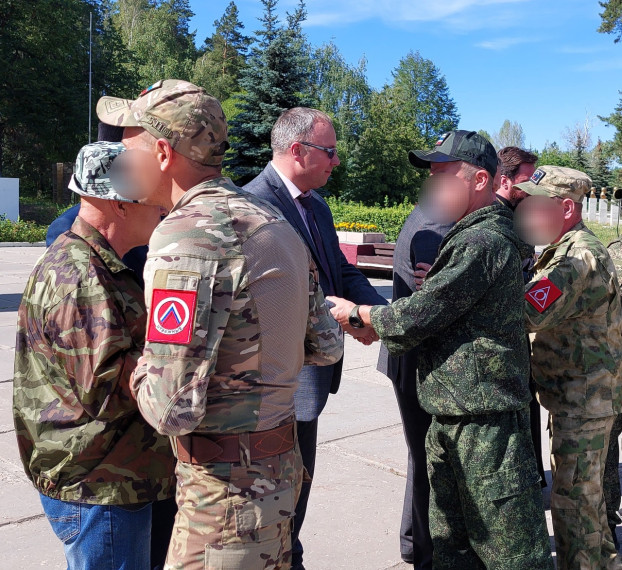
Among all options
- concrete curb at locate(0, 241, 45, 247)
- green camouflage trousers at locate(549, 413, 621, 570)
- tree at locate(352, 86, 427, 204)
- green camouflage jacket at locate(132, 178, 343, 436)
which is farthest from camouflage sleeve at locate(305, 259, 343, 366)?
tree at locate(352, 86, 427, 204)

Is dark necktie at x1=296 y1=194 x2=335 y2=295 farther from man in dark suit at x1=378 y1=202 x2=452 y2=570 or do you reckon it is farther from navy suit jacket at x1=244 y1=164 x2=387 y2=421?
man in dark suit at x1=378 y1=202 x2=452 y2=570

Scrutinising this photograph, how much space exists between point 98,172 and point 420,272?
1.68m

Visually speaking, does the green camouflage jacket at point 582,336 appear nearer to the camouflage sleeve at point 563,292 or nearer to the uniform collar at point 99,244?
the camouflage sleeve at point 563,292

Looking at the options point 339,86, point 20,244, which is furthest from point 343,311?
point 339,86

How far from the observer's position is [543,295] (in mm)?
2961

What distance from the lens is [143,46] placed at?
61.2 metres

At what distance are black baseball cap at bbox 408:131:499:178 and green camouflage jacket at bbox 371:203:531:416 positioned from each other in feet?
0.63

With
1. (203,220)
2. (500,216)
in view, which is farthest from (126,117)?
(500,216)

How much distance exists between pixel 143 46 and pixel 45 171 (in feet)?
68.5

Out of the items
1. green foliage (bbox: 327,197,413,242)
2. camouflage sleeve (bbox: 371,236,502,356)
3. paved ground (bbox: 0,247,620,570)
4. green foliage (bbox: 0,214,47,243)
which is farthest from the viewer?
green foliage (bbox: 327,197,413,242)

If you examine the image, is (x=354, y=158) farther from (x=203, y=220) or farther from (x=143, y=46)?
(x=203, y=220)

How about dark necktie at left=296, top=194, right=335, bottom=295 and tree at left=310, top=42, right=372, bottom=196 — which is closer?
dark necktie at left=296, top=194, right=335, bottom=295

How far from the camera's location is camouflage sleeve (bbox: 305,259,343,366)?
2.10 meters

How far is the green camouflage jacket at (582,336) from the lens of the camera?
308 centimetres
